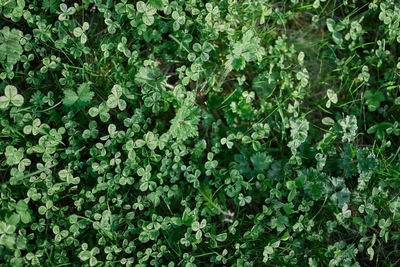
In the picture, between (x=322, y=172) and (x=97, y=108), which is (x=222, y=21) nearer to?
(x=97, y=108)

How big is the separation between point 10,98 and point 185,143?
1424mm

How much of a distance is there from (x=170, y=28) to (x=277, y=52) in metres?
1.02

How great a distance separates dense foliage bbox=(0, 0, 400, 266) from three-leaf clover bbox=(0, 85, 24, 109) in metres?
0.01

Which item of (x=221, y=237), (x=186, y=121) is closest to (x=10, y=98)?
(x=186, y=121)

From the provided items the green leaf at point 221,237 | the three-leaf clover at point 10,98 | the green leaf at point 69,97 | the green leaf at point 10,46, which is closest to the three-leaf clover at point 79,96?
the green leaf at point 69,97

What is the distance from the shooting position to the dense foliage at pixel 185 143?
264 cm

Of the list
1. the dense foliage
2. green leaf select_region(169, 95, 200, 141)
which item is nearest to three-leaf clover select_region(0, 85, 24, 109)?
the dense foliage

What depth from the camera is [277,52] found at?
3123 mm

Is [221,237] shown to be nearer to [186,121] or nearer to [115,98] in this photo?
[186,121]

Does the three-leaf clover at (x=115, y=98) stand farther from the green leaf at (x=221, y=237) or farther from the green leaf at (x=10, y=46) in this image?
the green leaf at (x=221, y=237)

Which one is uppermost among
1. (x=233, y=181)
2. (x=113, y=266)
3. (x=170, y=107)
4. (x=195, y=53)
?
(x=195, y=53)

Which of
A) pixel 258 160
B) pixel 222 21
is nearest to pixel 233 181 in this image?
pixel 258 160

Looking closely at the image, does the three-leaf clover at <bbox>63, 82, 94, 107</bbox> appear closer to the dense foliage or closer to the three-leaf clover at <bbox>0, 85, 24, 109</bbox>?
the dense foliage

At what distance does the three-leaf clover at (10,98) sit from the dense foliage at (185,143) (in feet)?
0.03
